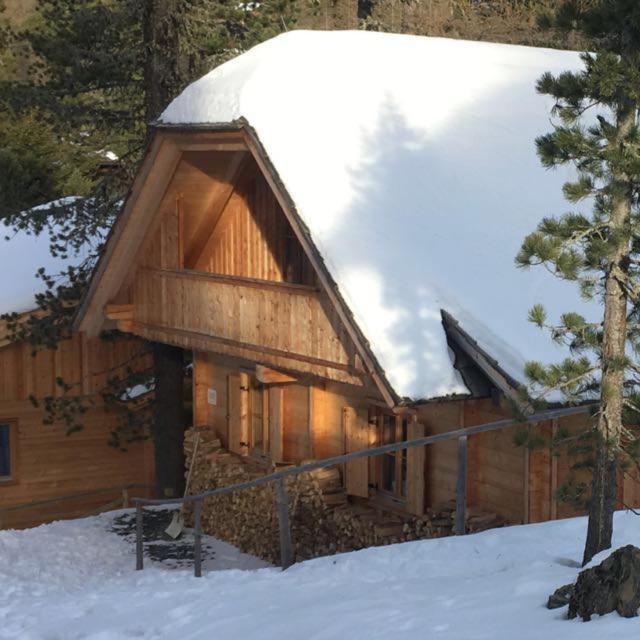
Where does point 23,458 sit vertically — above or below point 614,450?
below

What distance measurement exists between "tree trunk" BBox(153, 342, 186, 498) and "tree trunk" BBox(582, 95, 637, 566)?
12.4 meters

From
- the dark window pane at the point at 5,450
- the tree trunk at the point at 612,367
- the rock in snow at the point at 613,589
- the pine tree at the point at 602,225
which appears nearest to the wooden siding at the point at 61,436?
the dark window pane at the point at 5,450

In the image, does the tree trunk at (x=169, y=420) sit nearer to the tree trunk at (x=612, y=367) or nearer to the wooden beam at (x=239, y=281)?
the wooden beam at (x=239, y=281)

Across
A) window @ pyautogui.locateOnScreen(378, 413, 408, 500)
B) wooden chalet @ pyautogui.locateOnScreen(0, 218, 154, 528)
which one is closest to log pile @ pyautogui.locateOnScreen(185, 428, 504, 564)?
window @ pyautogui.locateOnScreen(378, 413, 408, 500)

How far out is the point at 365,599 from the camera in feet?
29.7

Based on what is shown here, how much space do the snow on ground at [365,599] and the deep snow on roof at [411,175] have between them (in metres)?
1.74

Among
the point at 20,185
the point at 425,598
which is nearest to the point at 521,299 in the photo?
the point at 425,598

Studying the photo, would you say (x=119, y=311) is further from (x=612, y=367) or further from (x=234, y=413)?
(x=612, y=367)

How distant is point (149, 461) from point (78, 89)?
7373 millimetres

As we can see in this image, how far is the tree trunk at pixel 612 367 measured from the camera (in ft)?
25.9

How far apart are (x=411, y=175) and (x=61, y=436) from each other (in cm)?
1103

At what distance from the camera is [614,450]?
810 centimetres

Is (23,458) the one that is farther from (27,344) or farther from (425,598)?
(425,598)

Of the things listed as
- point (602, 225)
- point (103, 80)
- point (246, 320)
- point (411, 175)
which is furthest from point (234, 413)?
point (602, 225)
